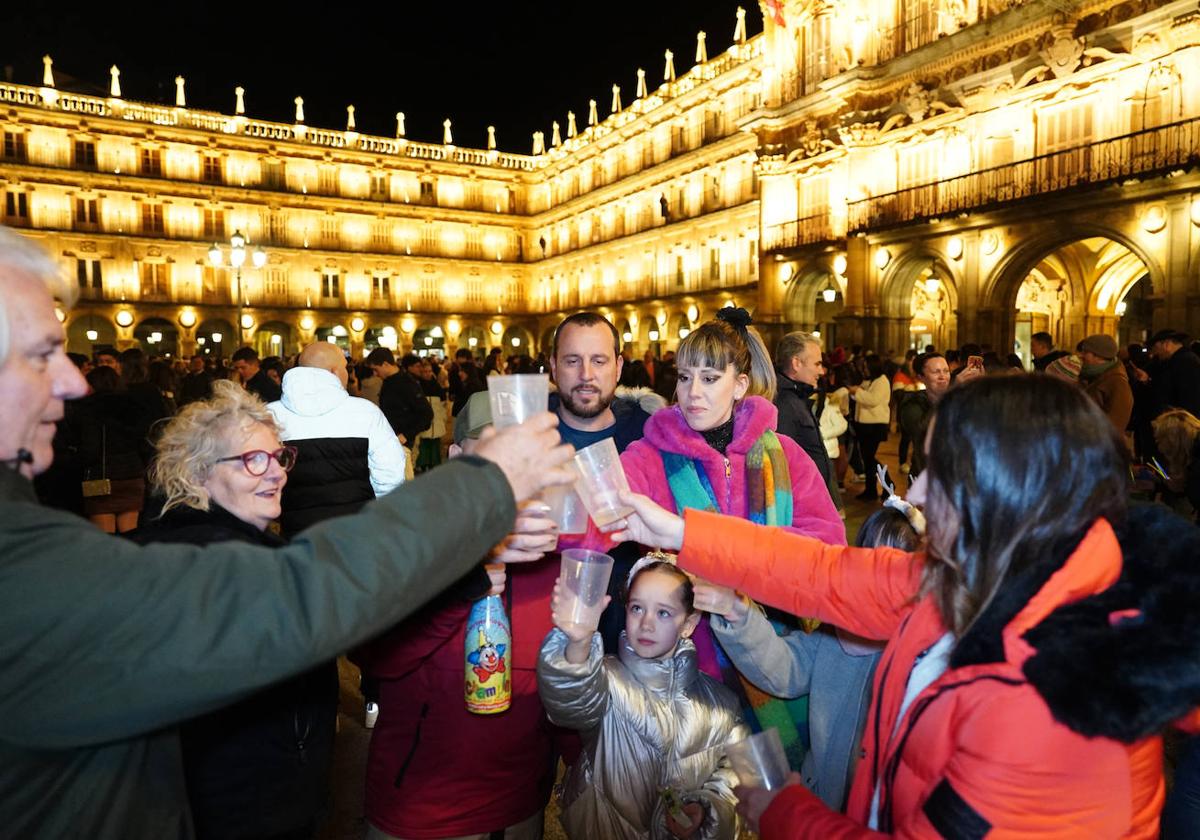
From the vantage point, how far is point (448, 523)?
1147 millimetres

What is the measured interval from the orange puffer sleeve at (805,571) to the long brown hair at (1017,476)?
1.53 feet

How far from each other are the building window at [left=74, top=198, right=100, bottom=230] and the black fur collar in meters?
43.6

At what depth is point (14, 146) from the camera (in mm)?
34469

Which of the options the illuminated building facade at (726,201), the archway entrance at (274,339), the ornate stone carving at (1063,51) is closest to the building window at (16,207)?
the illuminated building facade at (726,201)

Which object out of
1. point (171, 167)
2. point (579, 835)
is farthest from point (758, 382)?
point (171, 167)

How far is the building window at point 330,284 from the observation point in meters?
41.1

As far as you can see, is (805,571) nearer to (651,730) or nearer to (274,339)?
(651,730)

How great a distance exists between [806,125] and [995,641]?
23402mm

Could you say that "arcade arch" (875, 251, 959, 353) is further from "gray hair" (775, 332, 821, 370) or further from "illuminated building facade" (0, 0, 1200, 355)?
"gray hair" (775, 332, 821, 370)

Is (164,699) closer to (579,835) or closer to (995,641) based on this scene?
(995,641)

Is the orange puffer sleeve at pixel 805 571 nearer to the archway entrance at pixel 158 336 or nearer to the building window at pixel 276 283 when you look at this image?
the archway entrance at pixel 158 336

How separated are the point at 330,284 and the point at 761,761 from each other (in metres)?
43.1

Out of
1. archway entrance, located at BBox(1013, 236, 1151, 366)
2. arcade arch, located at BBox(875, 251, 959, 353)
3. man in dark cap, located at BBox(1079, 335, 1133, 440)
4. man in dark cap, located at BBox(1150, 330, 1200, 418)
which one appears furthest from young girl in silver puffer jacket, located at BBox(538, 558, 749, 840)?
archway entrance, located at BBox(1013, 236, 1151, 366)

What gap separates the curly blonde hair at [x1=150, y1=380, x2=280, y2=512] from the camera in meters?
2.31
